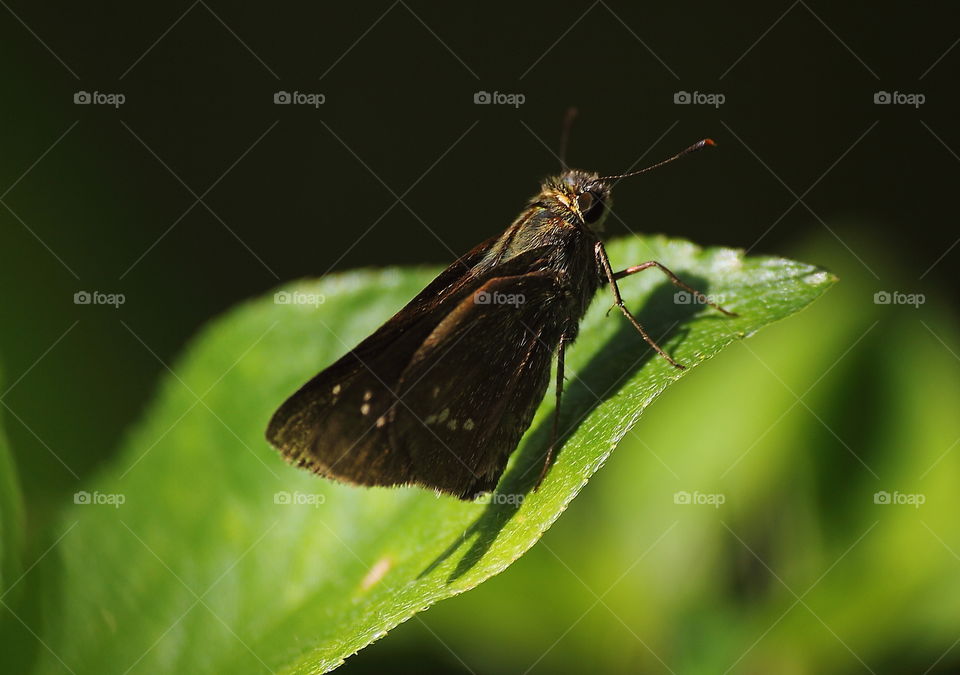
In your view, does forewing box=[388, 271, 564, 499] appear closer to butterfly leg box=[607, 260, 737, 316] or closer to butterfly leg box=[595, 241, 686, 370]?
butterfly leg box=[595, 241, 686, 370]

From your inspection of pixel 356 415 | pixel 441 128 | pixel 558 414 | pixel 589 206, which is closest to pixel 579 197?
pixel 589 206

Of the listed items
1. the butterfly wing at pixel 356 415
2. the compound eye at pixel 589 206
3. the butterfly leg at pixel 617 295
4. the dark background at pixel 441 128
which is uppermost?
the dark background at pixel 441 128

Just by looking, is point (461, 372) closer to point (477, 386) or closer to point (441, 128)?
point (477, 386)

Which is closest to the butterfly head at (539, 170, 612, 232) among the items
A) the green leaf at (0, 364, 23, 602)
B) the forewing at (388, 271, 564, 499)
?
the forewing at (388, 271, 564, 499)

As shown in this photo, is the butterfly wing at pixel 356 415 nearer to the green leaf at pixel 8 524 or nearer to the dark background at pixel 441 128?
the green leaf at pixel 8 524

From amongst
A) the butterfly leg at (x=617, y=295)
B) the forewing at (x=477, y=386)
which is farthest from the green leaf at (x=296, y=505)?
the forewing at (x=477, y=386)

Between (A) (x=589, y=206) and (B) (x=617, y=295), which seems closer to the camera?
(B) (x=617, y=295)
